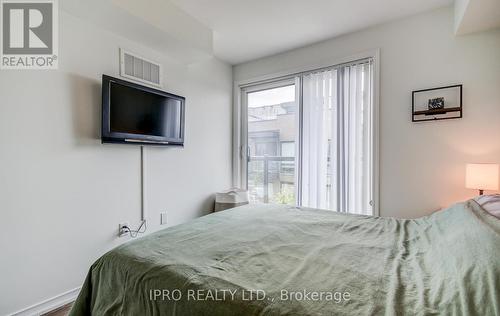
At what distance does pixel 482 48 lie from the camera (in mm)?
2197

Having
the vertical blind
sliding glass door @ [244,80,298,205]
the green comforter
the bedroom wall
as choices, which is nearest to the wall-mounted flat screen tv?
the green comforter

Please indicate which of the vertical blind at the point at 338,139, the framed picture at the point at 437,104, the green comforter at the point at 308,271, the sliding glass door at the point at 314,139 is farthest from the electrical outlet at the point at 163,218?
the framed picture at the point at 437,104

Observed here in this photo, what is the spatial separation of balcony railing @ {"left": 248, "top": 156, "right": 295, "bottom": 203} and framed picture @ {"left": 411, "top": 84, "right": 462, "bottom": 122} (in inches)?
61.0

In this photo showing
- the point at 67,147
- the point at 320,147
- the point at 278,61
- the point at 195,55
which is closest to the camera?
the point at 67,147

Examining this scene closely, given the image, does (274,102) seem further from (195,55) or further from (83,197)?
(83,197)

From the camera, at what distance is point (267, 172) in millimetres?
3689

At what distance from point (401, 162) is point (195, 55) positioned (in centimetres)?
255

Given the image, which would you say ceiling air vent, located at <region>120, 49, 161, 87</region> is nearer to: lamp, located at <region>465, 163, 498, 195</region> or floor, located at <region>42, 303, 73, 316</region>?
floor, located at <region>42, 303, 73, 316</region>

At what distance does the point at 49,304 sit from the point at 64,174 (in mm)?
1005

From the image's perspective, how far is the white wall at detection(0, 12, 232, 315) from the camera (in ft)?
5.57

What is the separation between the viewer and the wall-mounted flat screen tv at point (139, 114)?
2076 millimetres

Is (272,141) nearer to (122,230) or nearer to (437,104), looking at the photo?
(437,104)

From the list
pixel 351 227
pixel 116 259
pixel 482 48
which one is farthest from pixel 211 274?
pixel 482 48

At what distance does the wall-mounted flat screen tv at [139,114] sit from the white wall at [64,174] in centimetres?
17
